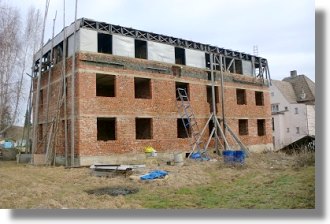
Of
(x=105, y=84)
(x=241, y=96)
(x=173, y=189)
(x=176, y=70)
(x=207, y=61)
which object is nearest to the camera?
(x=173, y=189)

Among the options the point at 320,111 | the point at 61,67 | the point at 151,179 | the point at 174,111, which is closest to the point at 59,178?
the point at 151,179

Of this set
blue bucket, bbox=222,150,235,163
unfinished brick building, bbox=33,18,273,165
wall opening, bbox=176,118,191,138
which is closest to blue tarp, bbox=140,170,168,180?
blue bucket, bbox=222,150,235,163

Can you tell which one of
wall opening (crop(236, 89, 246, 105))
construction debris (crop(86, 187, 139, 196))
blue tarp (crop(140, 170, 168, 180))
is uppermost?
wall opening (crop(236, 89, 246, 105))

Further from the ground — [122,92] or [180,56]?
[180,56]

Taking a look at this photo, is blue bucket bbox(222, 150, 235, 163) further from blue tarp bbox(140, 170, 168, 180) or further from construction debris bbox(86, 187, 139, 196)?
construction debris bbox(86, 187, 139, 196)

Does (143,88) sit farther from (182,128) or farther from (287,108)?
(287,108)

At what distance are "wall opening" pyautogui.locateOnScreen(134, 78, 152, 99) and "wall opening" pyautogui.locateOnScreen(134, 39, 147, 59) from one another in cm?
124

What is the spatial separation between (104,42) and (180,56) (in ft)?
14.8

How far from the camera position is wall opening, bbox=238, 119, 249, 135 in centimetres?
2247

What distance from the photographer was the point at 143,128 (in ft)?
60.0

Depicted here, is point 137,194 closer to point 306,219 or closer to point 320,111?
point 306,219

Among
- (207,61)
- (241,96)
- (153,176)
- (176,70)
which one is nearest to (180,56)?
(176,70)

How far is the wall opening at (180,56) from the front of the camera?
19.7 metres

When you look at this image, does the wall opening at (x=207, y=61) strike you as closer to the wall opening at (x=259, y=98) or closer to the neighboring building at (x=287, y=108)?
the wall opening at (x=259, y=98)
